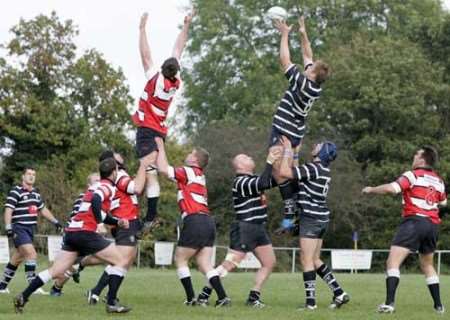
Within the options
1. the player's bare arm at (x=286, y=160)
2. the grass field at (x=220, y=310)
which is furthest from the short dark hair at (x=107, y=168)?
the player's bare arm at (x=286, y=160)

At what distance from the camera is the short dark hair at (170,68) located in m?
15.1

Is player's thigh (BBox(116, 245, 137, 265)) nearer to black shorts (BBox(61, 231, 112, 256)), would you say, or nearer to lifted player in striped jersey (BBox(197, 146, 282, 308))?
black shorts (BBox(61, 231, 112, 256))

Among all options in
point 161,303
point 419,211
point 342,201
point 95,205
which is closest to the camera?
point 95,205

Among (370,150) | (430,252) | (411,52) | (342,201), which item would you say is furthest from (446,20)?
(430,252)

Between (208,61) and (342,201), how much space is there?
1493cm

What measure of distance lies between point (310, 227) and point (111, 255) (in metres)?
3.20

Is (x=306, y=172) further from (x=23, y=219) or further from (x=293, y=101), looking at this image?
(x=23, y=219)

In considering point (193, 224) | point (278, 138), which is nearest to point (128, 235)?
point (193, 224)

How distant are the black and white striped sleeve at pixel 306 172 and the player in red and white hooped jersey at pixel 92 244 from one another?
291cm

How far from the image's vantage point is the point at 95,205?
13789 mm

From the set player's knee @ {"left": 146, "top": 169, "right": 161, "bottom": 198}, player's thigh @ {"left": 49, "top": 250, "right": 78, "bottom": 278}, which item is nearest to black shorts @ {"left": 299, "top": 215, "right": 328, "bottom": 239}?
player's knee @ {"left": 146, "top": 169, "right": 161, "bottom": 198}

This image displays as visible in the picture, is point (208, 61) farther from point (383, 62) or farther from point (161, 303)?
point (161, 303)

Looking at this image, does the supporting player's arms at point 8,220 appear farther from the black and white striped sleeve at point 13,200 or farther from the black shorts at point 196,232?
the black shorts at point 196,232

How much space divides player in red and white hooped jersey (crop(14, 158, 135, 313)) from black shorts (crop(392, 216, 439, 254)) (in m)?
4.14
